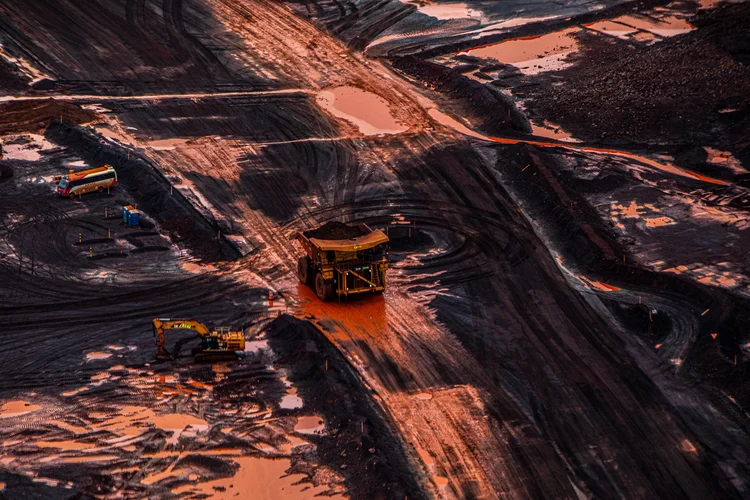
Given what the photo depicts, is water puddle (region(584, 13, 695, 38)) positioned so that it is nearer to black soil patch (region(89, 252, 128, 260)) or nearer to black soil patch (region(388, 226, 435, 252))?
black soil patch (region(388, 226, 435, 252))

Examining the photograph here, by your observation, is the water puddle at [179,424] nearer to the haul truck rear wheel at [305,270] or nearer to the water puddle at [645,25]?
the haul truck rear wheel at [305,270]

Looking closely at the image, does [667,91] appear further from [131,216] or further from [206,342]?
[206,342]

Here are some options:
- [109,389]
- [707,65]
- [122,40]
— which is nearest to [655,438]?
[109,389]

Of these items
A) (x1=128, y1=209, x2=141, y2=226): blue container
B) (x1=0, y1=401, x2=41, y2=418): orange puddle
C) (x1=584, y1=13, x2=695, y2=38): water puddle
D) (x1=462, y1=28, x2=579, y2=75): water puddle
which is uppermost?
(x1=584, y1=13, x2=695, y2=38): water puddle

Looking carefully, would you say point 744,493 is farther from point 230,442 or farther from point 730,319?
point 230,442

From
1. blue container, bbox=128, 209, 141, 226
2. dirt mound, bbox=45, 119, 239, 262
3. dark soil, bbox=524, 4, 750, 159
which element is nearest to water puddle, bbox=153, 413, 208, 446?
dirt mound, bbox=45, 119, 239, 262

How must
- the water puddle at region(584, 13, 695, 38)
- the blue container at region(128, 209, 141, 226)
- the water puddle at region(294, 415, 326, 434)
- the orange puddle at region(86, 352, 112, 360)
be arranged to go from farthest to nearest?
the water puddle at region(584, 13, 695, 38) → the blue container at region(128, 209, 141, 226) → the orange puddle at region(86, 352, 112, 360) → the water puddle at region(294, 415, 326, 434)

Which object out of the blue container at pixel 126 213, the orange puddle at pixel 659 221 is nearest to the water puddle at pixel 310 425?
the blue container at pixel 126 213
